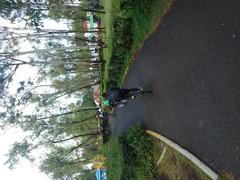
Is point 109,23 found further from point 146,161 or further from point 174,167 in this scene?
point 174,167

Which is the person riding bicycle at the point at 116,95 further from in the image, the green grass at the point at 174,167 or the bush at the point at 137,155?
the green grass at the point at 174,167

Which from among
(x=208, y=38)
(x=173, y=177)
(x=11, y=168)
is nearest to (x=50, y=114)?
(x=11, y=168)

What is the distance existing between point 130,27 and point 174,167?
29.9ft

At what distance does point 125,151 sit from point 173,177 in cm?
441

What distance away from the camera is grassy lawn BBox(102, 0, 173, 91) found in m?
12.6

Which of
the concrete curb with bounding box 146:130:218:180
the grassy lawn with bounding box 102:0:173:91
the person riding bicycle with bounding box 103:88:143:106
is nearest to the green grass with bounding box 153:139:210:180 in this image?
the concrete curb with bounding box 146:130:218:180

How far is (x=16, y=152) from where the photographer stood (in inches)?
1059

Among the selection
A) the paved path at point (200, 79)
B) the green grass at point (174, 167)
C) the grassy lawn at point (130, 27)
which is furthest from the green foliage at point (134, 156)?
the grassy lawn at point (130, 27)

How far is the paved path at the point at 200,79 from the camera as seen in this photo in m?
7.36

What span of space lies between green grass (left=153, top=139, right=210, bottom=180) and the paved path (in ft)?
1.42

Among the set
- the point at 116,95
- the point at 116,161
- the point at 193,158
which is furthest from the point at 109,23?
the point at 193,158

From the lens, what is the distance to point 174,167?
10.1 metres

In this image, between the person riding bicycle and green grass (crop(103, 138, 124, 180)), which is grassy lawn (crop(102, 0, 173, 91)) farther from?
green grass (crop(103, 138, 124, 180))

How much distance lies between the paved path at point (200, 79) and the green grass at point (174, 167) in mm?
432
